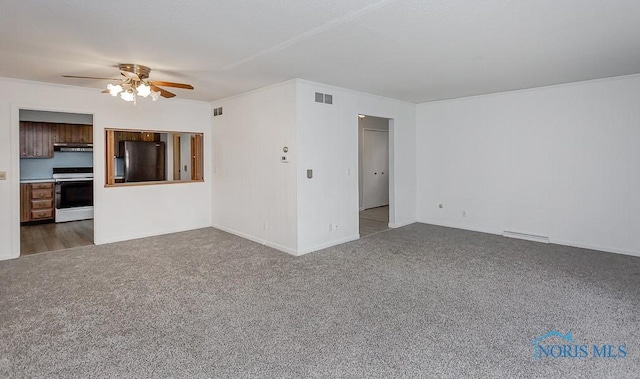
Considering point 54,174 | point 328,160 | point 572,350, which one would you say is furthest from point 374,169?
point 54,174

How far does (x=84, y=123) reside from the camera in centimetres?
757

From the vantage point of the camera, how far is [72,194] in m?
7.45

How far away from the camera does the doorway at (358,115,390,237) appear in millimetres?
8938

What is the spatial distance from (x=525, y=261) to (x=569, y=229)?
1.50 meters

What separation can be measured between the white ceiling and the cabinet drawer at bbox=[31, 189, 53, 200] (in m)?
3.40

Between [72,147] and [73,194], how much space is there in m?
1.06

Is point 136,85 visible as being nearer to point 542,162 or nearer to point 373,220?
point 373,220

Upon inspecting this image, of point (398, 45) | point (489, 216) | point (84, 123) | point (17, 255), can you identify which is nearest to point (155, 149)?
point (84, 123)

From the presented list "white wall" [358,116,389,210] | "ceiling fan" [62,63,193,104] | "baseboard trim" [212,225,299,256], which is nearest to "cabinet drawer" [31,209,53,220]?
"baseboard trim" [212,225,299,256]

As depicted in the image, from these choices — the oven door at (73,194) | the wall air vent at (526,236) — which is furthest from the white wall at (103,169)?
the wall air vent at (526,236)

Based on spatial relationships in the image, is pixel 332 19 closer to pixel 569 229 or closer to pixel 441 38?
pixel 441 38

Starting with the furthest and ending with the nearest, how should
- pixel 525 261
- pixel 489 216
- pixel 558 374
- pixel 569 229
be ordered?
pixel 489 216 → pixel 569 229 → pixel 525 261 → pixel 558 374

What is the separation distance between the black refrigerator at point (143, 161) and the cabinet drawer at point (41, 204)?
1.50m

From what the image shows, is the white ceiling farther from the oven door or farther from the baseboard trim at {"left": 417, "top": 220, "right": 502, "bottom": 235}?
the oven door
